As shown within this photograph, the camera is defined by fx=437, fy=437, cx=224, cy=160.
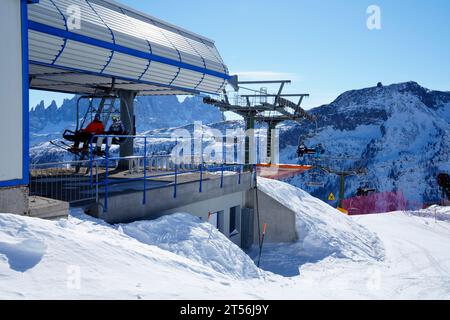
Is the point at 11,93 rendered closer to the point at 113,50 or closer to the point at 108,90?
the point at 113,50

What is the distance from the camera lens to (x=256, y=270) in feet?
33.9

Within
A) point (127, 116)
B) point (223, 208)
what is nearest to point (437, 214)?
point (223, 208)

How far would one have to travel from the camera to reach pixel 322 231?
53.6 ft

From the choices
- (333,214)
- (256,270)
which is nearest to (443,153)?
(333,214)

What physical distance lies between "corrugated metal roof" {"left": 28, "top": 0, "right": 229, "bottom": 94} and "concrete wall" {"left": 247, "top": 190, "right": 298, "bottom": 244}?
183 inches

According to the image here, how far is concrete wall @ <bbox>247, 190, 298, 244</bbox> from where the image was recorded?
16317 mm

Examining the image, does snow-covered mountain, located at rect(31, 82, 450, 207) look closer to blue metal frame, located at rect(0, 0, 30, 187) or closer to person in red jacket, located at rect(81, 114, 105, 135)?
person in red jacket, located at rect(81, 114, 105, 135)

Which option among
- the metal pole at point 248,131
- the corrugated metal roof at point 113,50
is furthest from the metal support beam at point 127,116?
the metal pole at point 248,131

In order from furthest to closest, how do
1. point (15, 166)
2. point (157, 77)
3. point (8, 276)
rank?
point (157, 77)
point (15, 166)
point (8, 276)

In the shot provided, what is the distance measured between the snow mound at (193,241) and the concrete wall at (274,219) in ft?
19.4

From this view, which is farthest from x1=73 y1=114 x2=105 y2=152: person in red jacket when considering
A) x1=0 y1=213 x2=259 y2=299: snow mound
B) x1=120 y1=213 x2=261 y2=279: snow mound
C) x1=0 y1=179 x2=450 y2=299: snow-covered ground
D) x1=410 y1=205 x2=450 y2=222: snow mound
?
x1=410 y1=205 x2=450 y2=222: snow mound

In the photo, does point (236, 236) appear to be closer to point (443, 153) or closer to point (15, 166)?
point (15, 166)

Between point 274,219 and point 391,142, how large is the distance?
177m

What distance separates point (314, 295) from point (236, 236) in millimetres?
8597
